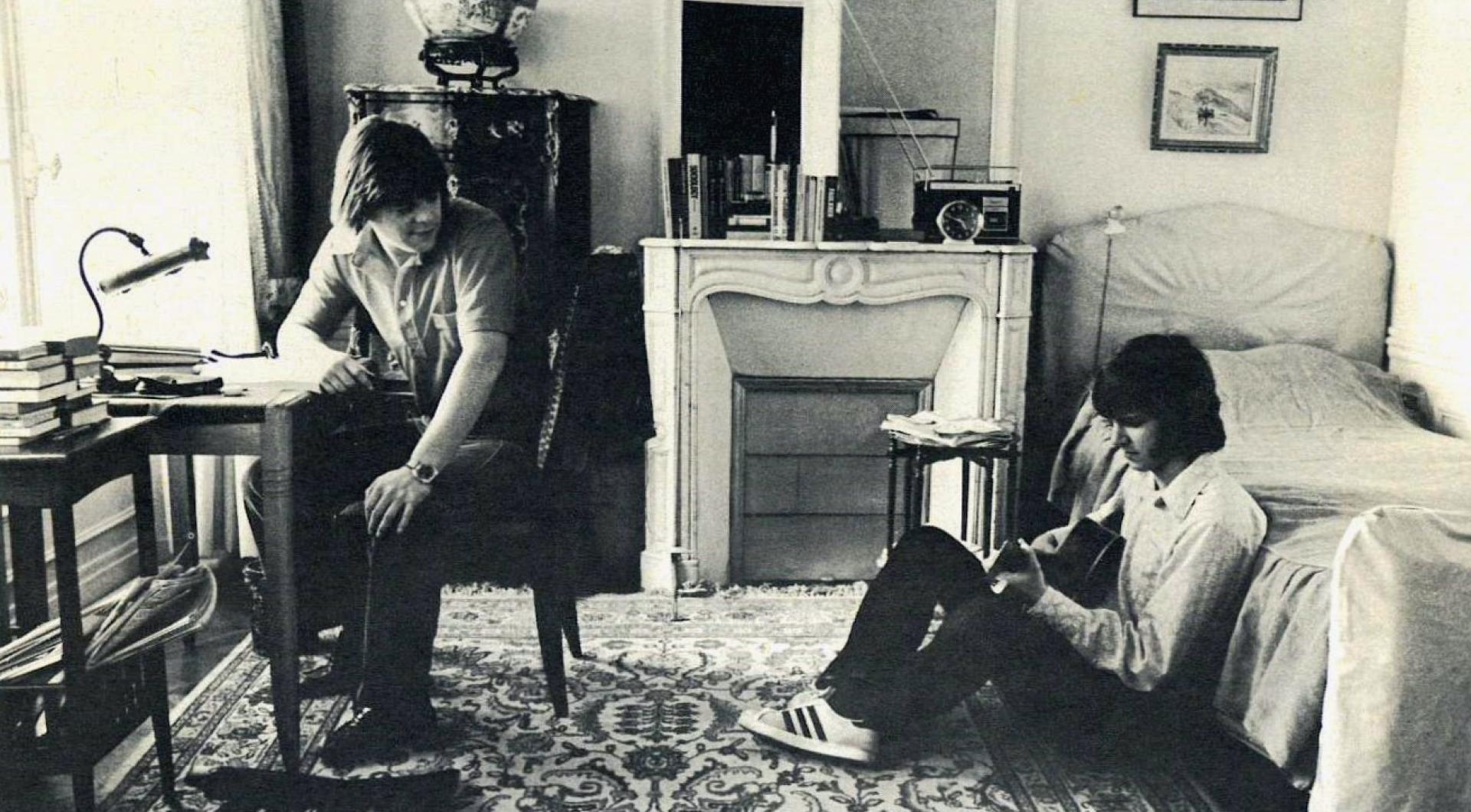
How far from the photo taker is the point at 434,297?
2.96 m

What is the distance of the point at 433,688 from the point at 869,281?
1.81 metres

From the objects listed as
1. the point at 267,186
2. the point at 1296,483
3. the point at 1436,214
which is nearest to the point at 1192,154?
the point at 1436,214

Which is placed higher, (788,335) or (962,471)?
(788,335)

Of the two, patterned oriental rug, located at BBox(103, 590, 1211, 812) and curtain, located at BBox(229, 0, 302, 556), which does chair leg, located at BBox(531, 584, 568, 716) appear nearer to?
patterned oriental rug, located at BBox(103, 590, 1211, 812)

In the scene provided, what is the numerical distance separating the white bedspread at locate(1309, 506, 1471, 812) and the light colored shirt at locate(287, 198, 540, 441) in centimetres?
188

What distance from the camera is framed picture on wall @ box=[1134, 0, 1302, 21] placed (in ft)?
13.9

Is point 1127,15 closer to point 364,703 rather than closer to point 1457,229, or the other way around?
point 1457,229

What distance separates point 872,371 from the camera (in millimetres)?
4062

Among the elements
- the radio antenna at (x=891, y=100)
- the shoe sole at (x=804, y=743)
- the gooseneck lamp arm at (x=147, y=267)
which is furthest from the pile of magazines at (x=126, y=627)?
the radio antenna at (x=891, y=100)

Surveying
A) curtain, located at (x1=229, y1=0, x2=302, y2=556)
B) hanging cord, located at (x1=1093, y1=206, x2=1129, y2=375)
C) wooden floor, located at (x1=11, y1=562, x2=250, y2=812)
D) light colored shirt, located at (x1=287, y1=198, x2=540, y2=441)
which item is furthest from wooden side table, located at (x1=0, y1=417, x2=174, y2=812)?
hanging cord, located at (x1=1093, y1=206, x2=1129, y2=375)

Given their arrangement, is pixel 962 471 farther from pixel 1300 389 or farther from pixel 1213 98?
pixel 1213 98

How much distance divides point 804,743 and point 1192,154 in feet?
9.06

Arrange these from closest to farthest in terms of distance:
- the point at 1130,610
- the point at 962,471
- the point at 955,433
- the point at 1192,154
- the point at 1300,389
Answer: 1. the point at 1130,610
2. the point at 955,433
3. the point at 962,471
4. the point at 1300,389
5. the point at 1192,154

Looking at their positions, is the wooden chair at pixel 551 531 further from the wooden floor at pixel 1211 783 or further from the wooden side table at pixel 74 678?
the wooden side table at pixel 74 678
